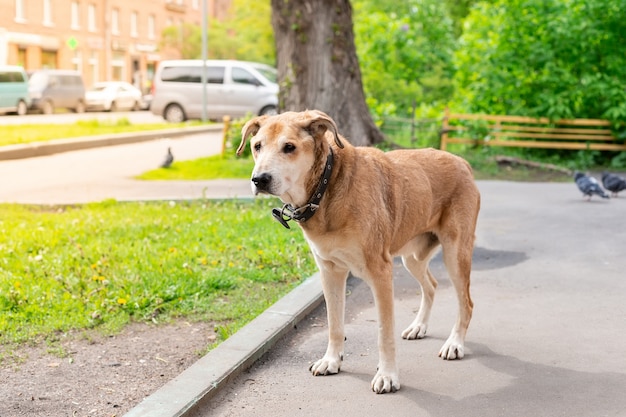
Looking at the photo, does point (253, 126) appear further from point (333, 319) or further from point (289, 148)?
point (333, 319)

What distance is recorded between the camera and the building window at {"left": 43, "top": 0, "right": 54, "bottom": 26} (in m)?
49.8

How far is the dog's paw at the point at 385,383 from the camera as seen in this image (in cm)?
461

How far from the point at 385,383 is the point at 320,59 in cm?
1048

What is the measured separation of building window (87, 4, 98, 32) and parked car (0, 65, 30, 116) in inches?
766

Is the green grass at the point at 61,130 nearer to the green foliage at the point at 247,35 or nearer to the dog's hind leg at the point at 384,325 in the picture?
the green foliage at the point at 247,35

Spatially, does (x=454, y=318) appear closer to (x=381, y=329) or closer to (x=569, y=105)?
(x=381, y=329)

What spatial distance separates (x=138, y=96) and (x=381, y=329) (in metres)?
41.4

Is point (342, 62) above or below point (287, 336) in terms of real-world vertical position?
above

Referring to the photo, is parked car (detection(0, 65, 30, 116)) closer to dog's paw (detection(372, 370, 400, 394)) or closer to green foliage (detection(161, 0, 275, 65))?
green foliage (detection(161, 0, 275, 65))

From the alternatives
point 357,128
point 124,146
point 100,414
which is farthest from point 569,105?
point 100,414

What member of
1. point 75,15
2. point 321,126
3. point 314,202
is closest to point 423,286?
point 314,202

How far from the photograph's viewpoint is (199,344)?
18.0 feet

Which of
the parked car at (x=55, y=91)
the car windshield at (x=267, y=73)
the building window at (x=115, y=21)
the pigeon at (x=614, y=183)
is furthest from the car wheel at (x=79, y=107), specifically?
the pigeon at (x=614, y=183)

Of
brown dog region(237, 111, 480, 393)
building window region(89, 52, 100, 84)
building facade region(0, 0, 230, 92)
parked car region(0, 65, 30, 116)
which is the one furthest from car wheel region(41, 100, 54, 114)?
brown dog region(237, 111, 480, 393)
